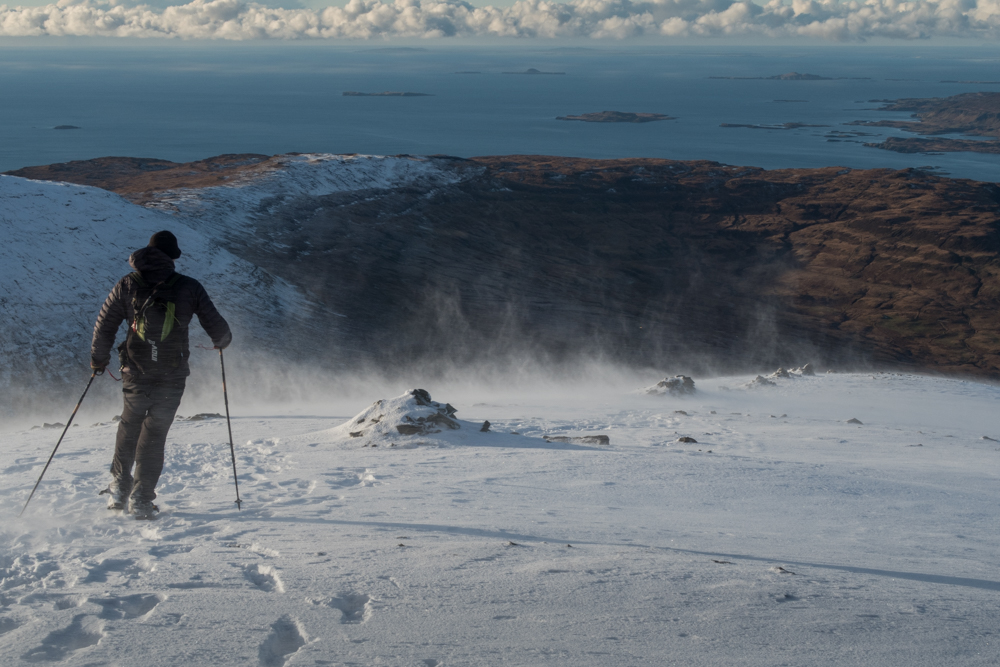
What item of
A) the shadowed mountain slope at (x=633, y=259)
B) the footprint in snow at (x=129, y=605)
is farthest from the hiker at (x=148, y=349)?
the shadowed mountain slope at (x=633, y=259)

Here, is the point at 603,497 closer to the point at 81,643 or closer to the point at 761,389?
the point at 81,643

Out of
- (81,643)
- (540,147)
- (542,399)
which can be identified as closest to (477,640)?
(81,643)

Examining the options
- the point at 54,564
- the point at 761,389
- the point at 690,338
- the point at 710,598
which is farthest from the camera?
the point at 690,338

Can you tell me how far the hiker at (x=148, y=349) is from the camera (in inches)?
223

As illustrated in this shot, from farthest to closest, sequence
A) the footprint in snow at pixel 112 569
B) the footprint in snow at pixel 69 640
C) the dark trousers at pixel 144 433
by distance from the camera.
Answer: the dark trousers at pixel 144 433 → the footprint in snow at pixel 112 569 → the footprint in snow at pixel 69 640

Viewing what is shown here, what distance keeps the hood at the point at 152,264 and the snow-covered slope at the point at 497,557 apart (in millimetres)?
1860

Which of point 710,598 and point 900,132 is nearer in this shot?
point 710,598

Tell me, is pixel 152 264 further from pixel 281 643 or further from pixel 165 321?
pixel 281 643

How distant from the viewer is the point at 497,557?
191 inches

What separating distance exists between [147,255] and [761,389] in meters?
16.5

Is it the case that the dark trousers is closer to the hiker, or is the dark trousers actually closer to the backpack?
the hiker

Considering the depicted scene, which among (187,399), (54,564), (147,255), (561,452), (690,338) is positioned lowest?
(690,338)

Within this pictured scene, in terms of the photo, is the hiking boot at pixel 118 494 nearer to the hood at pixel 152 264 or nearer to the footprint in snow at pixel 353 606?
the hood at pixel 152 264

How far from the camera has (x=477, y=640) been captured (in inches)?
143
